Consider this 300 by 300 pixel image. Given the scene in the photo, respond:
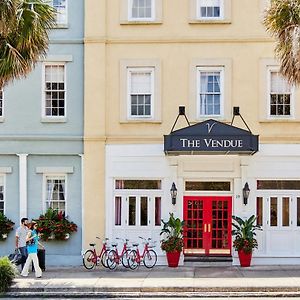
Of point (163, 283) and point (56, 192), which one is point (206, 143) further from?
point (56, 192)

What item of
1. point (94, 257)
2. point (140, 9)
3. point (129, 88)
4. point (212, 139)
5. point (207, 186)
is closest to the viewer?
point (212, 139)

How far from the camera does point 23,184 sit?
22500mm

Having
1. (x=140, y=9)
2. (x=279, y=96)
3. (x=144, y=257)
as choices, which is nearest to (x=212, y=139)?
(x=279, y=96)

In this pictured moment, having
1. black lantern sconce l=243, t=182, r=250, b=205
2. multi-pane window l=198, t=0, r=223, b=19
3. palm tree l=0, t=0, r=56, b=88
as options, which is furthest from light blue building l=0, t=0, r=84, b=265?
black lantern sconce l=243, t=182, r=250, b=205

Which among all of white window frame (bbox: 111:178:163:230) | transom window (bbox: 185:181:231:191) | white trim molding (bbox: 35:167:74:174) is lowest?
white window frame (bbox: 111:178:163:230)

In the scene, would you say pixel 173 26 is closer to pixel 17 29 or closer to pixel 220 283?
pixel 17 29

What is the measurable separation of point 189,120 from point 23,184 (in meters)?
5.91

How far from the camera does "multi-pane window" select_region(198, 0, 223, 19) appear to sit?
887 inches

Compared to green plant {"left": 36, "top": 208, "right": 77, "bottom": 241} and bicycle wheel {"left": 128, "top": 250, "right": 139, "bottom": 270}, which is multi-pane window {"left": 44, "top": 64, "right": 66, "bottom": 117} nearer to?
green plant {"left": 36, "top": 208, "right": 77, "bottom": 241}

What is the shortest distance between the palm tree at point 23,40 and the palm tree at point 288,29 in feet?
19.9

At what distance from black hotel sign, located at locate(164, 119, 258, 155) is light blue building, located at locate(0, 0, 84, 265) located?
3.64 metres

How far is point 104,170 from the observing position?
2236 centimetres

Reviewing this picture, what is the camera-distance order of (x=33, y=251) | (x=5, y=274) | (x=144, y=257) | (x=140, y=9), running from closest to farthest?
(x=5, y=274), (x=33, y=251), (x=144, y=257), (x=140, y=9)

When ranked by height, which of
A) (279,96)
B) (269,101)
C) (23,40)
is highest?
(23,40)
